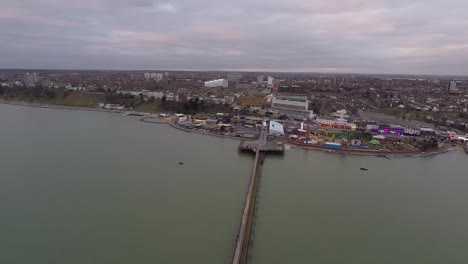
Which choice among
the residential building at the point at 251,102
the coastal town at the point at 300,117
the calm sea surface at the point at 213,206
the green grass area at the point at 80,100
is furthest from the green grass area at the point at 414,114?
the green grass area at the point at 80,100

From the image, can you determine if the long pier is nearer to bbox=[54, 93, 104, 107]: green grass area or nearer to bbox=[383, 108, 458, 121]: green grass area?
bbox=[383, 108, 458, 121]: green grass area

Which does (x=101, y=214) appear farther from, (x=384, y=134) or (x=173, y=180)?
(x=384, y=134)

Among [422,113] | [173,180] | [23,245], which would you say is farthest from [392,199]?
[422,113]

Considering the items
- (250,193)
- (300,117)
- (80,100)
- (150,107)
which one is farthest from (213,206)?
(80,100)

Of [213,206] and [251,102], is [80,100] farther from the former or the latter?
[213,206]

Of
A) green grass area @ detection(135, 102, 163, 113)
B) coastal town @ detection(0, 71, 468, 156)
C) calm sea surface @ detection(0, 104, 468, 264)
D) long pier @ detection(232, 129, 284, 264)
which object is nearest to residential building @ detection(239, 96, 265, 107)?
coastal town @ detection(0, 71, 468, 156)

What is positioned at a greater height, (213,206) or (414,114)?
(414,114)

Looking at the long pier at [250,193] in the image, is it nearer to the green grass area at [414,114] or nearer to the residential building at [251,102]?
the residential building at [251,102]
